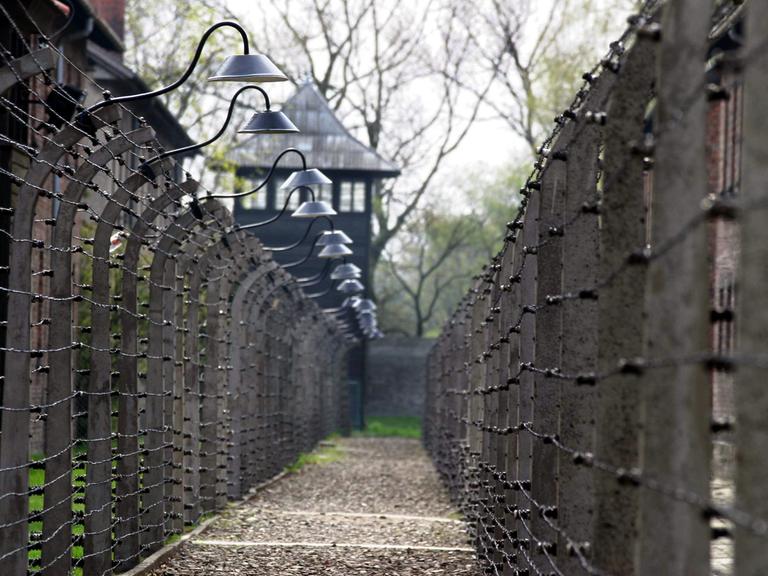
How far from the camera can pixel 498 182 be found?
56.3 m

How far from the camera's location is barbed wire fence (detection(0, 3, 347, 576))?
239 inches

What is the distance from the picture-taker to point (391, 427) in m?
44.4

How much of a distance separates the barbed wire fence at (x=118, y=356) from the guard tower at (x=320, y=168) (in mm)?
22153

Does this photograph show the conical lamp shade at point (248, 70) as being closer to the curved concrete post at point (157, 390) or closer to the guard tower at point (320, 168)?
the curved concrete post at point (157, 390)

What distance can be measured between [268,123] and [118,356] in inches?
80.8

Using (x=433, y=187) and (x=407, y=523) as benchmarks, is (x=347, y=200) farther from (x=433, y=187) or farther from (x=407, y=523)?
(x=407, y=523)

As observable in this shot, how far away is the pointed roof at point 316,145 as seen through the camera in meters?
40.5

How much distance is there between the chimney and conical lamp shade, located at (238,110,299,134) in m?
21.3

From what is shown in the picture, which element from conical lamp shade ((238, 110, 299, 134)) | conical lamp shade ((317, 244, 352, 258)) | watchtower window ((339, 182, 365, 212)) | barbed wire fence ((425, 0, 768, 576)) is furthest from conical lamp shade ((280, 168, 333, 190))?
watchtower window ((339, 182, 365, 212))

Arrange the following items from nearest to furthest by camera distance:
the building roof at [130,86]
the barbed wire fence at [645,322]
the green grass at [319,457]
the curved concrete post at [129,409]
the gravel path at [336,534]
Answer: the barbed wire fence at [645,322] < the curved concrete post at [129,409] < the gravel path at [336,534] < the green grass at [319,457] < the building roof at [130,86]

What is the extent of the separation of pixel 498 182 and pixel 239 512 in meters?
43.9

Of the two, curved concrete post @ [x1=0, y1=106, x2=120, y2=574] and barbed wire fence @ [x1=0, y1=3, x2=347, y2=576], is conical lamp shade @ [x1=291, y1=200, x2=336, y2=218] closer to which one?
barbed wire fence @ [x1=0, y1=3, x2=347, y2=576]

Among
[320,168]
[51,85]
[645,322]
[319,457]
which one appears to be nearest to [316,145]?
[320,168]

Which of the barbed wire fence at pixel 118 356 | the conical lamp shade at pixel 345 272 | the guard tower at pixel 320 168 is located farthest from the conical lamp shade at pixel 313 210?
the guard tower at pixel 320 168
